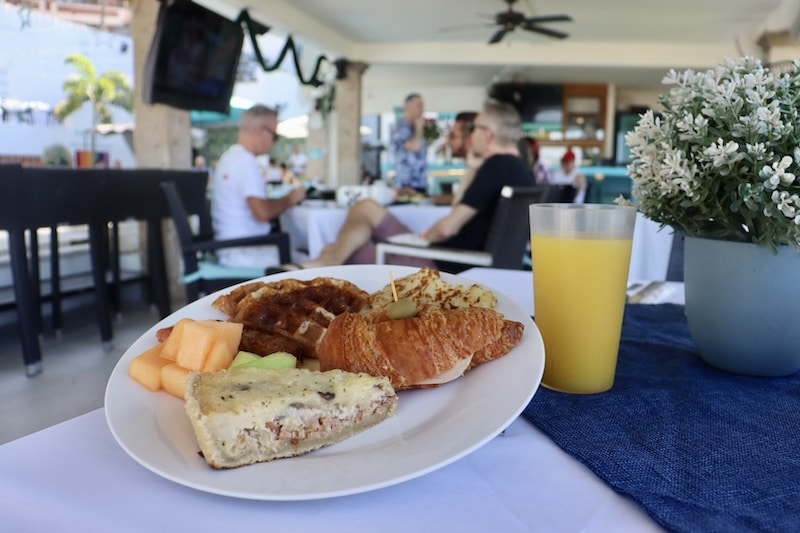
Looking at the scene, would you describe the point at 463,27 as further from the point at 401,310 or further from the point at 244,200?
the point at 401,310

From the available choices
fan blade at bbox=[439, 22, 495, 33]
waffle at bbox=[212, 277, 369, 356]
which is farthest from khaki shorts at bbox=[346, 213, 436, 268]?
fan blade at bbox=[439, 22, 495, 33]

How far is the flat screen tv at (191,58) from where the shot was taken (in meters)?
4.12

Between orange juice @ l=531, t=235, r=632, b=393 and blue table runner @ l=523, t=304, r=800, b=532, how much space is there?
0.09 feet

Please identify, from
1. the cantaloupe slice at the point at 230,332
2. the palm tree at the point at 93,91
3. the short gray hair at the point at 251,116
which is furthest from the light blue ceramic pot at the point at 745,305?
the palm tree at the point at 93,91

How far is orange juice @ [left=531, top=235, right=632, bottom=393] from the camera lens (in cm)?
62

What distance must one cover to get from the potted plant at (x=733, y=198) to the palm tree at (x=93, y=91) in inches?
217

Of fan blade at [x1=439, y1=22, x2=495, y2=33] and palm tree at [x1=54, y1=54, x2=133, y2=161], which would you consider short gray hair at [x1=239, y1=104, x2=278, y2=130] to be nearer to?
palm tree at [x1=54, y1=54, x2=133, y2=161]

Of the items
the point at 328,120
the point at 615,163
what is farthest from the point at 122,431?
the point at 615,163

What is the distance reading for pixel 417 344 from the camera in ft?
1.70

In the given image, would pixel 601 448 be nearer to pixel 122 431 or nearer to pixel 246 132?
pixel 122 431

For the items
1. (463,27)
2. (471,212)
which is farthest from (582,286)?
(463,27)

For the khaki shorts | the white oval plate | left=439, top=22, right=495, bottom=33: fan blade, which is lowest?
the khaki shorts

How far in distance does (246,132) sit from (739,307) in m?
3.10

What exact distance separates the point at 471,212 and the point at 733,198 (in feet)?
6.93
